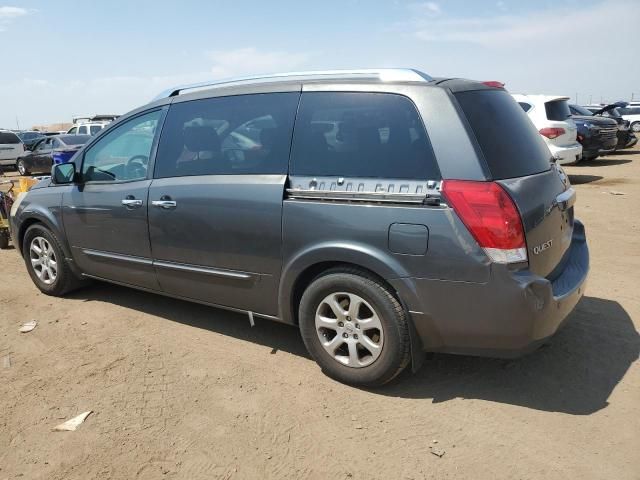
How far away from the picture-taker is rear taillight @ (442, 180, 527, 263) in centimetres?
280

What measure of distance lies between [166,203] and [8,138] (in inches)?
818

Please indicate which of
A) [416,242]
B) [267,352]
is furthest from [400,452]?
[267,352]

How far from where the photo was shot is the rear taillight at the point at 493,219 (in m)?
2.80

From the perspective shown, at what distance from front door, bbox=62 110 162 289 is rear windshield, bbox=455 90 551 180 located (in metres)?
2.44

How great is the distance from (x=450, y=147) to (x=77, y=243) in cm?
347

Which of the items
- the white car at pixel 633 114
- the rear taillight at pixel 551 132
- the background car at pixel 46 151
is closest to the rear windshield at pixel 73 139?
the background car at pixel 46 151

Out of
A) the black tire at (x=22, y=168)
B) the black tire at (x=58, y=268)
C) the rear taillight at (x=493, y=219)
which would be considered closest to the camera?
the rear taillight at (x=493, y=219)

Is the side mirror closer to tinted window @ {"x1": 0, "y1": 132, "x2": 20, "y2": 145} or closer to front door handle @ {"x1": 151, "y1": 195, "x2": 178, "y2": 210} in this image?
front door handle @ {"x1": 151, "y1": 195, "x2": 178, "y2": 210}

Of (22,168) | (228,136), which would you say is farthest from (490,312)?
(22,168)

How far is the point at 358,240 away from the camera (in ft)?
10.2

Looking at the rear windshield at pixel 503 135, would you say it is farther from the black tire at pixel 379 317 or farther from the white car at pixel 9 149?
the white car at pixel 9 149

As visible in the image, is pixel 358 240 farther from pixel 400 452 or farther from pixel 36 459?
pixel 36 459

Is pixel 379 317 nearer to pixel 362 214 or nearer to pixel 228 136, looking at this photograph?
pixel 362 214

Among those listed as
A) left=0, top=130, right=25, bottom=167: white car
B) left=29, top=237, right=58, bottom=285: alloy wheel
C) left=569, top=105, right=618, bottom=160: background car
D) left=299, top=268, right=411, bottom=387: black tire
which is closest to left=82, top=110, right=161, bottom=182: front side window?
left=29, top=237, right=58, bottom=285: alloy wheel
